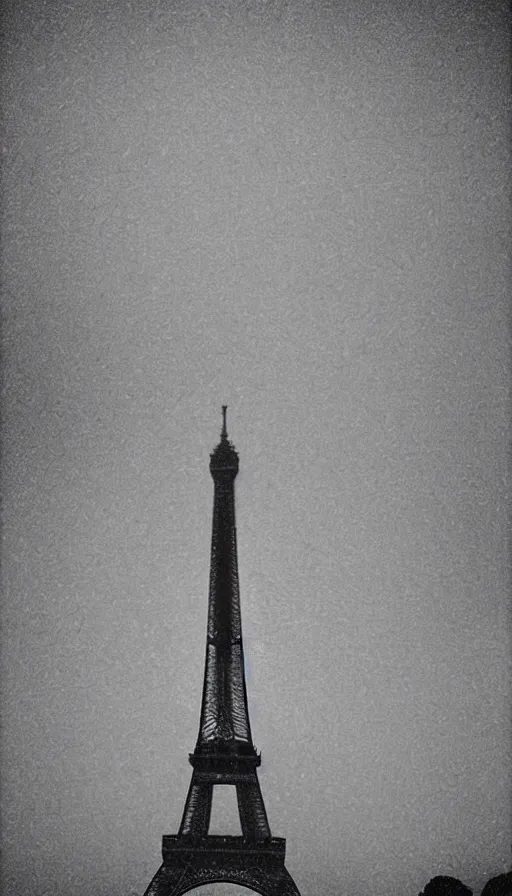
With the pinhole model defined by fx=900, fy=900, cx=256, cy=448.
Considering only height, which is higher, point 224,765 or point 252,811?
point 224,765

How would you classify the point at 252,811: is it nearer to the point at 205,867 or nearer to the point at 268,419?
A: the point at 205,867

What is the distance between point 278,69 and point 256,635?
2.23 m

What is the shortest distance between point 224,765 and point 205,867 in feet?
1.23

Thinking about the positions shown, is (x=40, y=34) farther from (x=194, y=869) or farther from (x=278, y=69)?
(x=194, y=869)

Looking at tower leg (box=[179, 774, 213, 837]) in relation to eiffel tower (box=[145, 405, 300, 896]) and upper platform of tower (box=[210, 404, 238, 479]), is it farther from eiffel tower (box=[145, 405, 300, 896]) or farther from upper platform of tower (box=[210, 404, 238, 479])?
upper platform of tower (box=[210, 404, 238, 479])

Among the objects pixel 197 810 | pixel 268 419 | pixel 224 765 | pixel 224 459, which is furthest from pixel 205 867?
pixel 268 419

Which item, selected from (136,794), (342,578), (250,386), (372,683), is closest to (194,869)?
(136,794)

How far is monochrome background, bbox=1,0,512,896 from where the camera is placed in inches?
133

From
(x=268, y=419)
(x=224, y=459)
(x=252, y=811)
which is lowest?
(x=252, y=811)

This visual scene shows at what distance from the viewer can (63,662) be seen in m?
3.44

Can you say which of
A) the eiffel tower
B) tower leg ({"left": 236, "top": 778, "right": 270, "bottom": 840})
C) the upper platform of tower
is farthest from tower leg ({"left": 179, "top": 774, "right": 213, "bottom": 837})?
the upper platform of tower

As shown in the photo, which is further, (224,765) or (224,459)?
(224,459)

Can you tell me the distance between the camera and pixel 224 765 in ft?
10.9

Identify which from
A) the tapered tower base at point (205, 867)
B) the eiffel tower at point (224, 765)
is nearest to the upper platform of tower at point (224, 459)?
the eiffel tower at point (224, 765)
